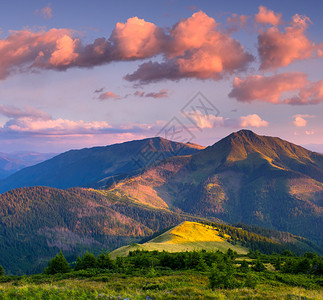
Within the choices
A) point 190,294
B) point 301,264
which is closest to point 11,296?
point 190,294

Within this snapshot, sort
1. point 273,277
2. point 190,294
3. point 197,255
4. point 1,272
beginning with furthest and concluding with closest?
point 1,272 → point 197,255 → point 273,277 → point 190,294

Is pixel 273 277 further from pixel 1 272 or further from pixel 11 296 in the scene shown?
pixel 1 272

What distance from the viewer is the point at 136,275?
173 feet

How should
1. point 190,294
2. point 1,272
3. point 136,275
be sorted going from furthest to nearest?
point 1,272 → point 136,275 → point 190,294

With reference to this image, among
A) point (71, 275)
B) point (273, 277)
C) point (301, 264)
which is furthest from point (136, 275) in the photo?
point (301, 264)

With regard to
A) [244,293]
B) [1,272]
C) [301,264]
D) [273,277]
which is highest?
[244,293]

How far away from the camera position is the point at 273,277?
56.0m

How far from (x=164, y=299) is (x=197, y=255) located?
4447 cm

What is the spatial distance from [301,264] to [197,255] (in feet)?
99.9

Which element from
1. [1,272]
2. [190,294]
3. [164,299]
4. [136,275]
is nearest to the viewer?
[164,299]

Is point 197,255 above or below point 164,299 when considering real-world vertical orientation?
below

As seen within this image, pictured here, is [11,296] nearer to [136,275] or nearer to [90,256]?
[136,275]

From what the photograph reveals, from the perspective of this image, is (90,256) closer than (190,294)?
No

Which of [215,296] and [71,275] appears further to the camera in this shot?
[71,275]
